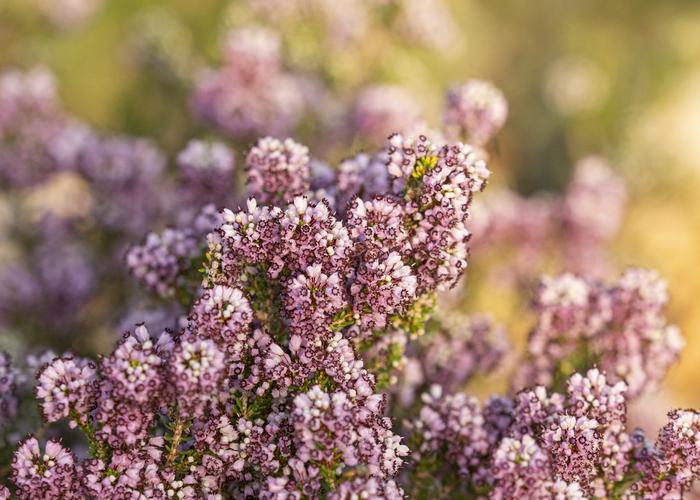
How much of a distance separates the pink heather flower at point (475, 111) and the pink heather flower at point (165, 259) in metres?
2.30

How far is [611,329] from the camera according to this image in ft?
19.2

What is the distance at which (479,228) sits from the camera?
747 cm

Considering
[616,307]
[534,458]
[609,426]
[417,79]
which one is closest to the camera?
[534,458]

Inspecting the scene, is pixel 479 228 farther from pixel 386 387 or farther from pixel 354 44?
pixel 354 44

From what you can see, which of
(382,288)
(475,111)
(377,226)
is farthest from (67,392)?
(475,111)

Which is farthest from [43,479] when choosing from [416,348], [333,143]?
[333,143]

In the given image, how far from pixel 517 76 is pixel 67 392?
45.3 feet

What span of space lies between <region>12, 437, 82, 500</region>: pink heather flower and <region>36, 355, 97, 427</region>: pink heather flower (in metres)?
0.20

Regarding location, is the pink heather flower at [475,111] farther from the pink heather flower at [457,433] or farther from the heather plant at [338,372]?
the pink heather flower at [457,433]

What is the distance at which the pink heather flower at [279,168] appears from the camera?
511 cm

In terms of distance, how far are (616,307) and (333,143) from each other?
477 centimetres

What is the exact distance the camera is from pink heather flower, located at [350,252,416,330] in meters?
4.27

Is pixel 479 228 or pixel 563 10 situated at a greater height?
pixel 563 10

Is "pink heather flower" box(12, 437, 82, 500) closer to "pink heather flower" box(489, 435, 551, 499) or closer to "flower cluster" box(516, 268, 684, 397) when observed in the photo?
"pink heather flower" box(489, 435, 551, 499)
